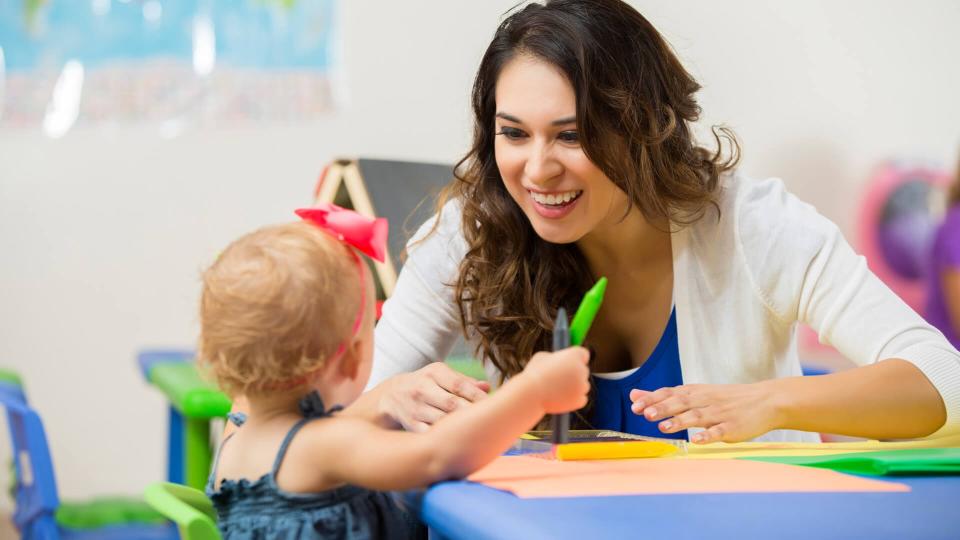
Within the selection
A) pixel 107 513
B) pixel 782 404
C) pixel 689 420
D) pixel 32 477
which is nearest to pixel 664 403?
pixel 689 420

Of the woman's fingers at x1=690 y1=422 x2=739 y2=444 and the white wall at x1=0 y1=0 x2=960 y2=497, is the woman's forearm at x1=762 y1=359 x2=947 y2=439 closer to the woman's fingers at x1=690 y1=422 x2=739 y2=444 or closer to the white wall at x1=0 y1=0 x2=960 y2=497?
the woman's fingers at x1=690 y1=422 x2=739 y2=444

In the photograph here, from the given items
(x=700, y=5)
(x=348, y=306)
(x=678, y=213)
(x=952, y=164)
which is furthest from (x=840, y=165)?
(x=348, y=306)

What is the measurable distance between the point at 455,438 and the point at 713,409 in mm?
373

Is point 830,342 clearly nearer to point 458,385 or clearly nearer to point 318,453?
point 458,385

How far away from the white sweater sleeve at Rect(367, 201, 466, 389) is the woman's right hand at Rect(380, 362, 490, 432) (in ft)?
1.08

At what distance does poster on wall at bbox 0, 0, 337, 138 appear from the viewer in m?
3.18

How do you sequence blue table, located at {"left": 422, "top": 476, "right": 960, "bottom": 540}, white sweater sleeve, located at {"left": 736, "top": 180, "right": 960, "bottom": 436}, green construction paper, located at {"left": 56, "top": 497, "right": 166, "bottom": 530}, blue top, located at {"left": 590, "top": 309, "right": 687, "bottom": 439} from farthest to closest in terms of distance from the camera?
green construction paper, located at {"left": 56, "top": 497, "right": 166, "bottom": 530} → blue top, located at {"left": 590, "top": 309, "right": 687, "bottom": 439} → white sweater sleeve, located at {"left": 736, "top": 180, "right": 960, "bottom": 436} → blue table, located at {"left": 422, "top": 476, "right": 960, "bottom": 540}

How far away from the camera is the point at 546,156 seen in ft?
4.46

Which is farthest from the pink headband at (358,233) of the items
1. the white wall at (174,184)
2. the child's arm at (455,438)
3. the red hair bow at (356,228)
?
the white wall at (174,184)

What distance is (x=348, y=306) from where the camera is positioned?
3.09 feet

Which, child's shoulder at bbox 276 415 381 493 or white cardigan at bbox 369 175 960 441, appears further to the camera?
white cardigan at bbox 369 175 960 441

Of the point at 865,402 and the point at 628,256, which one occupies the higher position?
the point at 628,256

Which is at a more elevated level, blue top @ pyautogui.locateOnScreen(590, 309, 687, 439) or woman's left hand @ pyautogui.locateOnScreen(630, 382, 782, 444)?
woman's left hand @ pyautogui.locateOnScreen(630, 382, 782, 444)

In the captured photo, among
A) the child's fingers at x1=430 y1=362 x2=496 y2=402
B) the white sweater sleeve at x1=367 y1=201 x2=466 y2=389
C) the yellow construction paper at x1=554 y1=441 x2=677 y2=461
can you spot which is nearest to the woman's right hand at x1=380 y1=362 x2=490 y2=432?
the child's fingers at x1=430 y1=362 x2=496 y2=402
